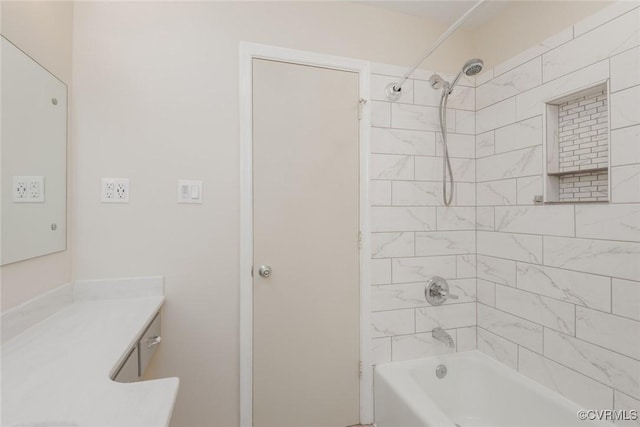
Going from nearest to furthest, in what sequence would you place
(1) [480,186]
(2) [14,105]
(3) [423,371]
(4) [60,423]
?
(4) [60,423] → (2) [14,105] → (3) [423,371] → (1) [480,186]

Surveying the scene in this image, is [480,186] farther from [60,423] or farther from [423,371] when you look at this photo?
[60,423]

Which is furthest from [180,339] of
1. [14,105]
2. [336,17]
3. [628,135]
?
[628,135]

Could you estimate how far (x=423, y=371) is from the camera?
175 centimetres

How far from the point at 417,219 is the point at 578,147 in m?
0.86

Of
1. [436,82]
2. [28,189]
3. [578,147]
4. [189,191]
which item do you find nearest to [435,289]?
[578,147]

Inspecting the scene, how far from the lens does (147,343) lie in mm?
1162

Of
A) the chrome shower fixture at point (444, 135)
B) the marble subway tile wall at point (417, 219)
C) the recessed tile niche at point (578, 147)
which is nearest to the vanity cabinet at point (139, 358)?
the marble subway tile wall at point (417, 219)

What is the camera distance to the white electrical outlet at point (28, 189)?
3.38 feet

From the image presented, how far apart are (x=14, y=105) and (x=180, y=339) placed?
1192 millimetres

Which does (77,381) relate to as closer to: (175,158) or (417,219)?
(175,158)

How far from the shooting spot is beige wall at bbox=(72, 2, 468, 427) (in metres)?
1.36

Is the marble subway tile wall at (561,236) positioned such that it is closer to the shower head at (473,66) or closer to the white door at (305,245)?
the shower head at (473,66)

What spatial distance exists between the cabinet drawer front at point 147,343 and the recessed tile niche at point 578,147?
201 centimetres

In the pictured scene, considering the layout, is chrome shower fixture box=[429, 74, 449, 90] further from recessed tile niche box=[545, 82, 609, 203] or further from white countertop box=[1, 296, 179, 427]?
white countertop box=[1, 296, 179, 427]
